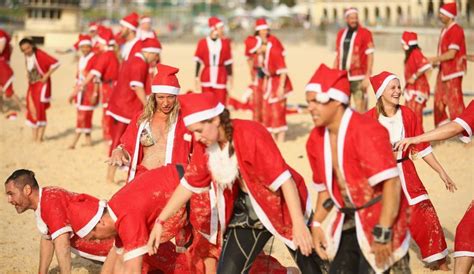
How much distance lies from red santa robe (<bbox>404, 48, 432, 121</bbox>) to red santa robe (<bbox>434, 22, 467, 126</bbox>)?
27 centimetres

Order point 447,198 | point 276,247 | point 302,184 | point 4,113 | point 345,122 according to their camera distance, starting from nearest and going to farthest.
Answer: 1. point 345,122
2. point 302,184
3. point 276,247
4. point 447,198
5. point 4,113

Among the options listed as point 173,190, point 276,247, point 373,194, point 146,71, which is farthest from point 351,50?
point 373,194

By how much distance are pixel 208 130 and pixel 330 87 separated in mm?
814

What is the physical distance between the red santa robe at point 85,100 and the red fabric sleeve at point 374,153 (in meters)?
10.5

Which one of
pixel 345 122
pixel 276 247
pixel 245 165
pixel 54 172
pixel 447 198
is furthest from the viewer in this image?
pixel 54 172

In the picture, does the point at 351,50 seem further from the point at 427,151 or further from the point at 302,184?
the point at 302,184

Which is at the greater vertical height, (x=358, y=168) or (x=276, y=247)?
(x=358, y=168)

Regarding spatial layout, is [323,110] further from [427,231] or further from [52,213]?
[427,231]

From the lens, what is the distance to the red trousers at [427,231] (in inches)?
285

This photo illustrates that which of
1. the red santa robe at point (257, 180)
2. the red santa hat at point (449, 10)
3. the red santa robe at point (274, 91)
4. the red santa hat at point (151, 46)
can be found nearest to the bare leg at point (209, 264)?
the red santa robe at point (257, 180)

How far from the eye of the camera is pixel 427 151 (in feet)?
23.0

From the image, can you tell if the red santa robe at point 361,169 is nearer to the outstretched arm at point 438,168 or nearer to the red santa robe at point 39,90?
the outstretched arm at point 438,168

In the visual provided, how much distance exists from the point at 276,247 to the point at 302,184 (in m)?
2.58

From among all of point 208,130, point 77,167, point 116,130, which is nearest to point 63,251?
point 208,130
